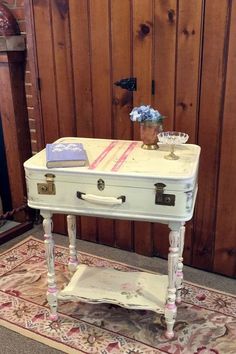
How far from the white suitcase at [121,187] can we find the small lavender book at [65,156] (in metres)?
0.02

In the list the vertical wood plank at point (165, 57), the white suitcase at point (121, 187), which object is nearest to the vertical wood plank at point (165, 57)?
the vertical wood plank at point (165, 57)

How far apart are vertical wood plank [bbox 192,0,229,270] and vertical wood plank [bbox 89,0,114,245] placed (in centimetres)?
51

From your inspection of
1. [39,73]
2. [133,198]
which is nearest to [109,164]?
[133,198]

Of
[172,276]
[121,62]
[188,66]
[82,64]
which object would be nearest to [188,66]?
[188,66]

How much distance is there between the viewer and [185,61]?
1.90 metres

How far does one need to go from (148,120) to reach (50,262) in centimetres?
74

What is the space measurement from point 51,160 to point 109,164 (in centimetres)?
23

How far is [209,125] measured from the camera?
1938mm

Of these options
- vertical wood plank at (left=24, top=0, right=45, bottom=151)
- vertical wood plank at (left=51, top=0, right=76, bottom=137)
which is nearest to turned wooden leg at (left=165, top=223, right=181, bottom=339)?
vertical wood plank at (left=51, top=0, right=76, bottom=137)

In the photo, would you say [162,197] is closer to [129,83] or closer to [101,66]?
[129,83]

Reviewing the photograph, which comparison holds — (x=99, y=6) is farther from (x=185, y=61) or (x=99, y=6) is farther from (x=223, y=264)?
(x=223, y=264)

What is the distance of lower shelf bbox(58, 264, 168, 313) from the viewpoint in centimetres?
171

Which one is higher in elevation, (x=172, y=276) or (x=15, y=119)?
(x=15, y=119)

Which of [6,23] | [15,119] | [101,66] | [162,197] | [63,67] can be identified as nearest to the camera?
[162,197]
